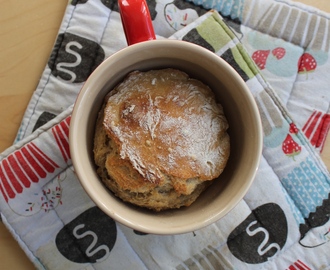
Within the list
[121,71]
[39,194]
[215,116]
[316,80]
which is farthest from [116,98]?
[316,80]

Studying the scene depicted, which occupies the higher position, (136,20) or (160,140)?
(136,20)

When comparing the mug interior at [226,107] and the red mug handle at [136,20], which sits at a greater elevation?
the red mug handle at [136,20]

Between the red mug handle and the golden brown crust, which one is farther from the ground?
the red mug handle
